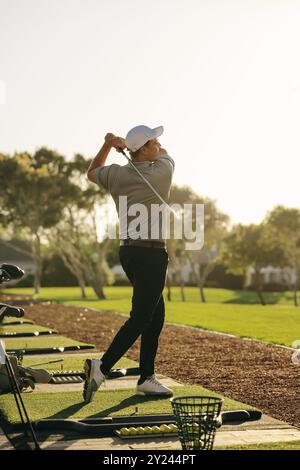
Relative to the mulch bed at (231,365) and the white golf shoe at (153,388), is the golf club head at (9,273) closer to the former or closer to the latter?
the white golf shoe at (153,388)

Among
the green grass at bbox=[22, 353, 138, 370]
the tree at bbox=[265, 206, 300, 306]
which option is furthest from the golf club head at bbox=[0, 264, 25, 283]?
the tree at bbox=[265, 206, 300, 306]

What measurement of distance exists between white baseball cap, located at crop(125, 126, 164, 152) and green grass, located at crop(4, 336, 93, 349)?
6.78 metres

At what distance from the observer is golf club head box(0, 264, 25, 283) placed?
6.88 metres

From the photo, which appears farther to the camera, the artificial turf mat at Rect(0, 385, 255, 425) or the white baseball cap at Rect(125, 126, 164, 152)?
the white baseball cap at Rect(125, 126, 164, 152)

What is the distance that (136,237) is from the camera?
25.3ft

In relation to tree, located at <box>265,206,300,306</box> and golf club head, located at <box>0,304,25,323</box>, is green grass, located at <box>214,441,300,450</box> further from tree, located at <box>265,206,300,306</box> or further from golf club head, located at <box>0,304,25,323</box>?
tree, located at <box>265,206,300,306</box>

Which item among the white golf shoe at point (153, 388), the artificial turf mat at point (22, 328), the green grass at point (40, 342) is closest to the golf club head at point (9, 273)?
the white golf shoe at point (153, 388)

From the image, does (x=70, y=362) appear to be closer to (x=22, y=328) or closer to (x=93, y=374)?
(x=93, y=374)

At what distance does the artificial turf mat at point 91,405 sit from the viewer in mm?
7242

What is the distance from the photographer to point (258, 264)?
61.4 m

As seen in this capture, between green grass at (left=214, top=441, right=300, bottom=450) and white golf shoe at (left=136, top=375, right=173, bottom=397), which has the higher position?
white golf shoe at (left=136, top=375, right=173, bottom=397)

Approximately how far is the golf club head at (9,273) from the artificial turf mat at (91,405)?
1143 millimetres

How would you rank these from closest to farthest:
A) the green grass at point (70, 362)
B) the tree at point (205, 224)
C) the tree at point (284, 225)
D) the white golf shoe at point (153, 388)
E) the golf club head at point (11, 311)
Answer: the golf club head at point (11, 311) < the white golf shoe at point (153, 388) < the green grass at point (70, 362) < the tree at point (205, 224) < the tree at point (284, 225)

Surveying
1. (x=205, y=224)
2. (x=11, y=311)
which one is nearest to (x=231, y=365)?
(x=11, y=311)
